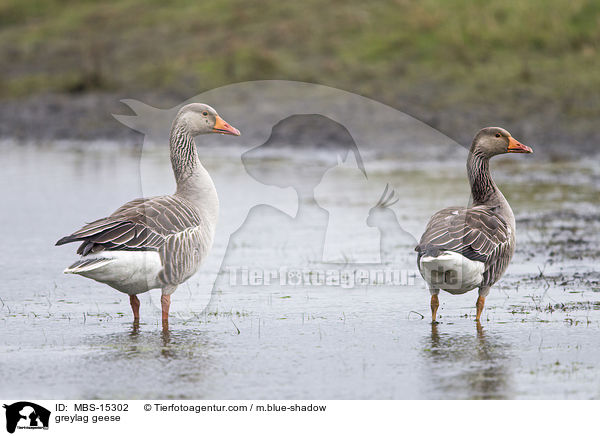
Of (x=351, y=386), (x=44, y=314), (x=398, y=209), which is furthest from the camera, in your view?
(x=398, y=209)

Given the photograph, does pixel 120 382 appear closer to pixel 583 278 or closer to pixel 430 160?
pixel 583 278

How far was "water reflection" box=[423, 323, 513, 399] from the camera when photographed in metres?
5.82

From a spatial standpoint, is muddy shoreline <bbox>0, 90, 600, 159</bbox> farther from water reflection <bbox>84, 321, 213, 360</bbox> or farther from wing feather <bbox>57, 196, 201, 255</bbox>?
water reflection <bbox>84, 321, 213, 360</bbox>

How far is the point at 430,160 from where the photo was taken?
18.4 m

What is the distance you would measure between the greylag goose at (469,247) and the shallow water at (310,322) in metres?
0.39

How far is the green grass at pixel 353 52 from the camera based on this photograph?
2145cm

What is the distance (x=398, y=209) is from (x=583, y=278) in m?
4.69

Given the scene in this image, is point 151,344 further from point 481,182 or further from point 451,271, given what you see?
point 481,182

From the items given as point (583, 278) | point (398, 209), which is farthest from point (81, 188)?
point (583, 278)

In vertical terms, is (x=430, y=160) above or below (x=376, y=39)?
below

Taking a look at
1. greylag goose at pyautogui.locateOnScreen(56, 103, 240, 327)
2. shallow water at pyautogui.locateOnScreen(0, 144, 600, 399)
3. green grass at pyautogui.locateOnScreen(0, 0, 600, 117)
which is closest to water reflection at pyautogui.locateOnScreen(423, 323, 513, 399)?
shallow water at pyautogui.locateOnScreen(0, 144, 600, 399)

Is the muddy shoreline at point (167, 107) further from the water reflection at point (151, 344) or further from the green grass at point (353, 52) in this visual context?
the water reflection at point (151, 344)

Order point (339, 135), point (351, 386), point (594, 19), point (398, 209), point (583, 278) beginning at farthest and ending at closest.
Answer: point (594, 19) → point (339, 135) → point (398, 209) → point (583, 278) → point (351, 386)
